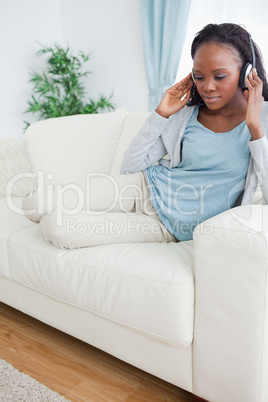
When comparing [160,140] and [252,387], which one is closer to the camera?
[252,387]

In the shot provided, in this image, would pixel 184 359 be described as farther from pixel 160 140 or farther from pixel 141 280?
pixel 160 140

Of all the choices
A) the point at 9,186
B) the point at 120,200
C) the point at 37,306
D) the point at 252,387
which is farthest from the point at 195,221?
the point at 9,186

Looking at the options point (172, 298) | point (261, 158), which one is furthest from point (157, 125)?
point (172, 298)

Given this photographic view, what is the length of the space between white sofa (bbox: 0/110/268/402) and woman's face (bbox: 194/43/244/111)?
0.39 metres

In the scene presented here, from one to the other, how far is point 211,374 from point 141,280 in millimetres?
287

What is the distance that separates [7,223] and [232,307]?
3.32ft

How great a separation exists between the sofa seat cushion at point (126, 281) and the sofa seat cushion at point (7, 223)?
0.09 meters

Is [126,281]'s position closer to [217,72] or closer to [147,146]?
[147,146]

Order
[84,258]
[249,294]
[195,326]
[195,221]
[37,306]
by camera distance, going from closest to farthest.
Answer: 1. [249,294]
2. [195,326]
3. [84,258]
4. [195,221]
5. [37,306]

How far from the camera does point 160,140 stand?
56.6 inches

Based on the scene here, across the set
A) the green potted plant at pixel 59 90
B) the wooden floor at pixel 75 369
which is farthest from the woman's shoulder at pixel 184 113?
the green potted plant at pixel 59 90

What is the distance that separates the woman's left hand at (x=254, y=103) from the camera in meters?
1.12

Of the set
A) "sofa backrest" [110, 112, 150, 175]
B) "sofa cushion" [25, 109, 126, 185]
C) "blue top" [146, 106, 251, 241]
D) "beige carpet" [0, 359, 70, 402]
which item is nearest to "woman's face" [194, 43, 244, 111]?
"blue top" [146, 106, 251, 241]

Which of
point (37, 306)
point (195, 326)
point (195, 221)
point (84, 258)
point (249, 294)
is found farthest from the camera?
point (37, 306)
